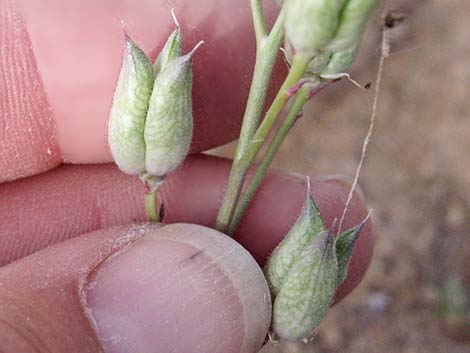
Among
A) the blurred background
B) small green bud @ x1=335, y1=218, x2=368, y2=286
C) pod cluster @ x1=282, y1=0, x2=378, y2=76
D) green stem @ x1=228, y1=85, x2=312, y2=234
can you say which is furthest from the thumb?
the blurred background

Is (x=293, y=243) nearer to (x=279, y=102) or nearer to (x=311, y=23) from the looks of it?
(x=279, y=102)

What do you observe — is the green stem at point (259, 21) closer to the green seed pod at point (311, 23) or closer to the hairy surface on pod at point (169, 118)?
the hairy surface on pod at point (169, 118)

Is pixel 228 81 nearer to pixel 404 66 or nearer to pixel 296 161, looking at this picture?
pixel 296 161

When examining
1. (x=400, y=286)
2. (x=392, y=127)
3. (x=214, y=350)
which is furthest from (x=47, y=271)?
(x=392, y=127)

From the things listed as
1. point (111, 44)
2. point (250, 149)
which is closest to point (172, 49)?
point (250, 149)

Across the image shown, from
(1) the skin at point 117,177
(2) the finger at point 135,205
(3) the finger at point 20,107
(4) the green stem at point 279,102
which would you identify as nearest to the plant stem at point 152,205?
(1) the skin at point 117,177
